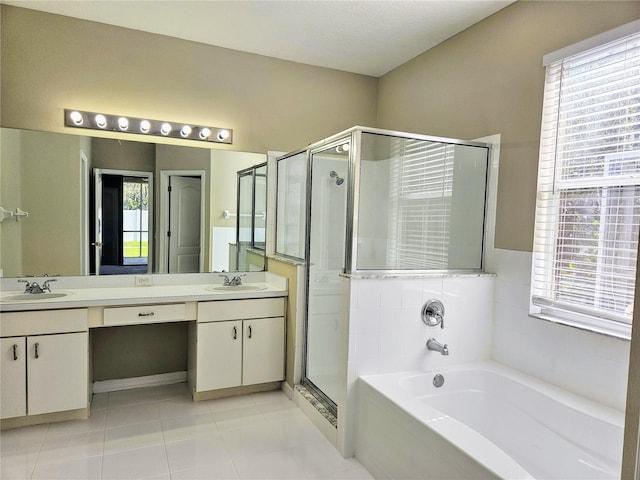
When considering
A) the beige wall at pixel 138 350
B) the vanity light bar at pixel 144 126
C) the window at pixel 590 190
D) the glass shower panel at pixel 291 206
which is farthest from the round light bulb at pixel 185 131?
the window at pixel 590 190

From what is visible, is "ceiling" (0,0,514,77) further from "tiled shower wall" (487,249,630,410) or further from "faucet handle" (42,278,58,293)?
"faucet handle" (42,278,58,293)

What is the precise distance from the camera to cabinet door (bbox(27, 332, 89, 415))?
8.25ft

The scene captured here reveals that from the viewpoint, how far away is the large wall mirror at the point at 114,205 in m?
2.80

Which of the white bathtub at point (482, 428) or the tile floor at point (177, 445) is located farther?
the tile floor at point (177, 445)

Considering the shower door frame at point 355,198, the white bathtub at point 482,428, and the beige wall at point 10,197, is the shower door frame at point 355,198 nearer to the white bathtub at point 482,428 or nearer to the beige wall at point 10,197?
the white bathtub at point 482,428

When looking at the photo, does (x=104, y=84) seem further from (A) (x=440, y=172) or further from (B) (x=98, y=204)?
(A) (x=440, y=172)

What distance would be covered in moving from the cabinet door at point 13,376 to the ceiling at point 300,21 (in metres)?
2.21

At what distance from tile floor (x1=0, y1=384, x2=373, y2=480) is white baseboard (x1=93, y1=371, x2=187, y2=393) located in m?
0.15

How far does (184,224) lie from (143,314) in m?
0.81

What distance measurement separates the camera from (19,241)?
2799 mm

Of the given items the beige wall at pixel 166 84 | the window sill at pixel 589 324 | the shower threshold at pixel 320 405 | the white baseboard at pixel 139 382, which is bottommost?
the white baseboard at pixel 139 382

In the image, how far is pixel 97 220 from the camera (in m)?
3.03

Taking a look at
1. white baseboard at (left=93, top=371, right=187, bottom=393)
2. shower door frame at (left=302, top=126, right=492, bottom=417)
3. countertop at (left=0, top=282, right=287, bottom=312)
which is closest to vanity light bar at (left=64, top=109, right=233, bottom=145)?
shower door frame at (left=302, top=126, right=492, bottom=417)

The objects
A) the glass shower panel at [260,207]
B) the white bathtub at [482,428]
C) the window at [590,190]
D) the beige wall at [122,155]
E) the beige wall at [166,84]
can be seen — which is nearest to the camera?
the white bathtub at [482,428]
